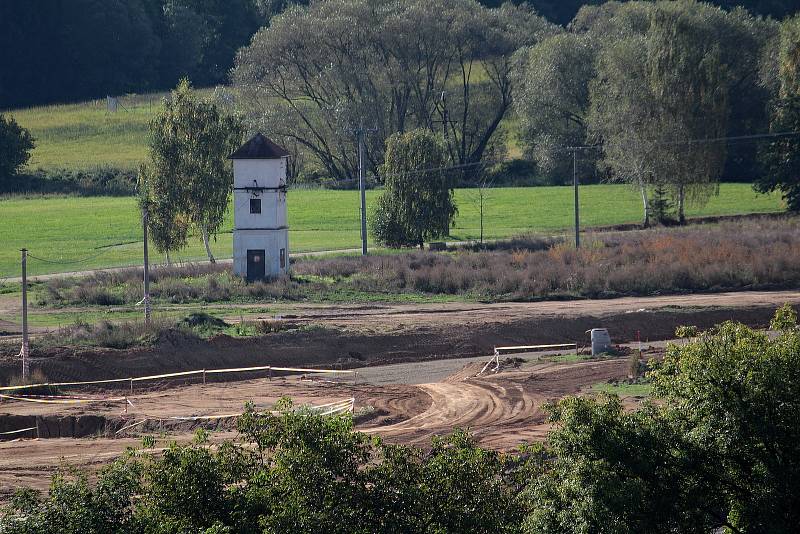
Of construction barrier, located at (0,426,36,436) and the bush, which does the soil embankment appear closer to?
construction barrier, located at (0,426,36,436)

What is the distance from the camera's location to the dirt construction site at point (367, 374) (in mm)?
29234

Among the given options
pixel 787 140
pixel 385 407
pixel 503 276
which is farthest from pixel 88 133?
pixel 385 407

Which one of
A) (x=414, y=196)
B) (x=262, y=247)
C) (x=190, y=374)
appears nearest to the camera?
(x=190, y=374)

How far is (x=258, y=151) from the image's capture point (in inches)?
2199

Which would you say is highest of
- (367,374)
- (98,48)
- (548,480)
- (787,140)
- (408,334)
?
(98,48)

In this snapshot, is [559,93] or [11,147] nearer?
[11,147]

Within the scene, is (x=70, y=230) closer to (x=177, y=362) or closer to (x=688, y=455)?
(x=177, y=362)

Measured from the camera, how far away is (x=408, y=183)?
6656 centimetres

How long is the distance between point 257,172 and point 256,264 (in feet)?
14.7

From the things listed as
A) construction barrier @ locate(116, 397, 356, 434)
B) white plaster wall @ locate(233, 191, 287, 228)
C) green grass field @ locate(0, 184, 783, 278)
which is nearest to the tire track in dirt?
construction barrier @ locate(116, 397, 356, 434)

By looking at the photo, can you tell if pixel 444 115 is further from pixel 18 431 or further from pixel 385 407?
pixel 18 431

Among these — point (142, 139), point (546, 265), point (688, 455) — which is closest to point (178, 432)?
point (688, 455)

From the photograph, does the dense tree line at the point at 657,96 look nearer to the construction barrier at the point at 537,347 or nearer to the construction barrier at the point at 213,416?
the construction barrier at the point at 537,347

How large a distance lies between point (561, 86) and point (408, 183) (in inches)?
1150
